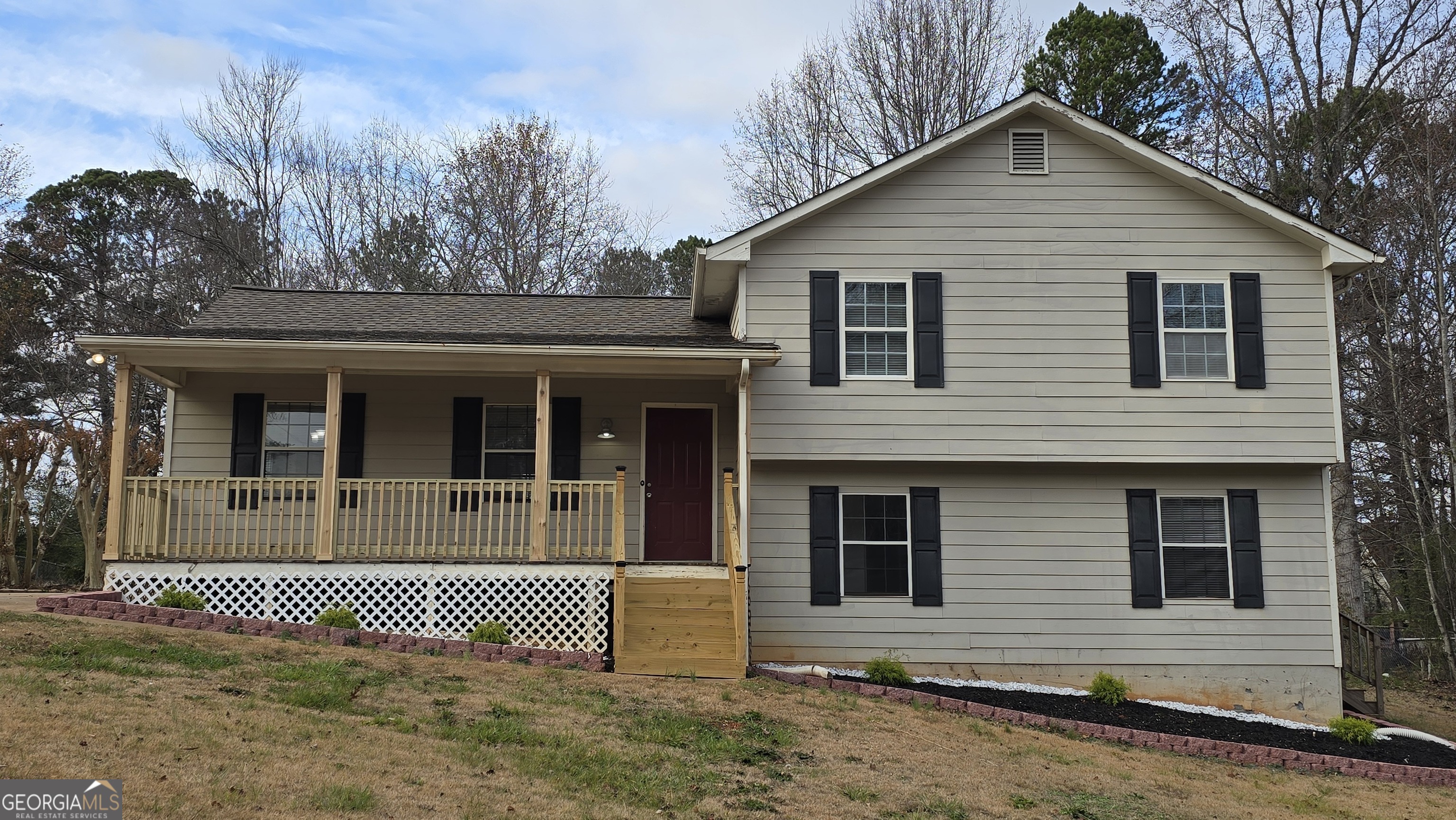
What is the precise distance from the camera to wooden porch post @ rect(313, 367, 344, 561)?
1156cm

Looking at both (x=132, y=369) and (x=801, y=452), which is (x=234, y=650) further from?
(x=801, y=452)

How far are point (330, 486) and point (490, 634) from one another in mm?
2411

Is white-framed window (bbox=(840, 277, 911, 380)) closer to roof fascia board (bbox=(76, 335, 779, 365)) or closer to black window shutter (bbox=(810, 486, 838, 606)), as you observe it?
roof fascia board (bbox=(76, 335, 779, 365))

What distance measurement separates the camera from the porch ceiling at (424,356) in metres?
11.4

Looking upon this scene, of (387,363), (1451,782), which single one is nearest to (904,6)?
(387,363)

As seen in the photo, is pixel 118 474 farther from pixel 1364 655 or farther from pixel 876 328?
pixel 1364 655

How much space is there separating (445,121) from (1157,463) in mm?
20615

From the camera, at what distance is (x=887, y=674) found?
37.5ft

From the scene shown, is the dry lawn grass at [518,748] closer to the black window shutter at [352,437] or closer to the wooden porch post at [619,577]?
the wooden porch post at [619,577]

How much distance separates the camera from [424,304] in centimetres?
1537

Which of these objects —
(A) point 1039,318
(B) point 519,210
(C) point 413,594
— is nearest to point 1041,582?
(A) point 1039,318

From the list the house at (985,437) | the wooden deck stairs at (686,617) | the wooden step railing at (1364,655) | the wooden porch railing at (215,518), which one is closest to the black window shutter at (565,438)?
the house at (985,437)

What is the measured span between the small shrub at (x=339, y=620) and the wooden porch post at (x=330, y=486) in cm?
65

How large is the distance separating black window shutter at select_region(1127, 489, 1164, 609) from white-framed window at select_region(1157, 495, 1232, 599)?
0.08 metres
